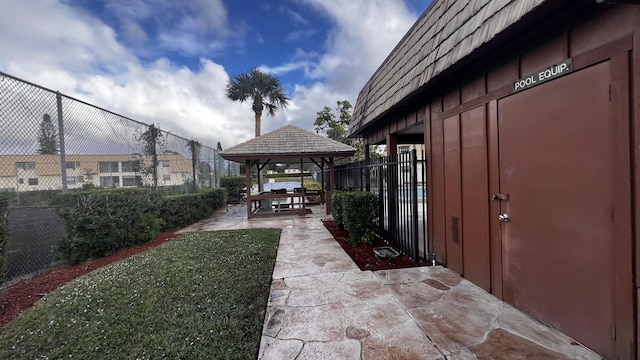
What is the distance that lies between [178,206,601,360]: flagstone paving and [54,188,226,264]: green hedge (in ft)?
12.6

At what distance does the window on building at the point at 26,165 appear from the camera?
365cm

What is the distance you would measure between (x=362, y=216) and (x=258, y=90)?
612 inches

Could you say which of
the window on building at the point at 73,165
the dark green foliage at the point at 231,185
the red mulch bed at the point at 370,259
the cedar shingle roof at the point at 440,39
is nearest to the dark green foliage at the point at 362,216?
the red mulch bed at the point at 370,259

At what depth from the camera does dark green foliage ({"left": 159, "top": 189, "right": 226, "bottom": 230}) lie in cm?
713

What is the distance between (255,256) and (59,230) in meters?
3.52

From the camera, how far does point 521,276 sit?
2562mm

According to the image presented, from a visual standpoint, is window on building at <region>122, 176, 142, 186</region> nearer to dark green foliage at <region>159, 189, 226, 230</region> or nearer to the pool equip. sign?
dark green foliage at <region>159, 189, 226, 230</region>

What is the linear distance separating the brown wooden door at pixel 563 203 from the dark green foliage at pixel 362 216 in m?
2.51

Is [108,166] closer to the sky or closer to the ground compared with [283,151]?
closer to the ground

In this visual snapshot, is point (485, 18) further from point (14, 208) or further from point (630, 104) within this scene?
point (14, 208)

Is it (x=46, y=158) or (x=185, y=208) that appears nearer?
(x=46, y=158)

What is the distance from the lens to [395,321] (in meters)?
2.47

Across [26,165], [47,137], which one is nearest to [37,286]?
[26,165]

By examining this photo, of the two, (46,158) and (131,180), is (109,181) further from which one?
(46,158)
